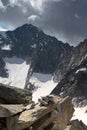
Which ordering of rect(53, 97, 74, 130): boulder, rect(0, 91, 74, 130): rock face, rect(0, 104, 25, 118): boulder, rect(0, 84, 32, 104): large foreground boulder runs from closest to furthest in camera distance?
rect(0, 104, 25, 118): boulder, rect(0, 91, 74, 130): rock face, rect(0, 84, 32, 104): large foreground boulder, rect(53, 97, 74, 130): boulder

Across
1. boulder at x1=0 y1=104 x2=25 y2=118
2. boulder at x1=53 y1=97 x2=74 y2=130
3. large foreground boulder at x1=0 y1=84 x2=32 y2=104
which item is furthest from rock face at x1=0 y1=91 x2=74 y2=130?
boulder at x1=53 y1=97 x2=74 y2=130

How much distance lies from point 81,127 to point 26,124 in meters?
24.3

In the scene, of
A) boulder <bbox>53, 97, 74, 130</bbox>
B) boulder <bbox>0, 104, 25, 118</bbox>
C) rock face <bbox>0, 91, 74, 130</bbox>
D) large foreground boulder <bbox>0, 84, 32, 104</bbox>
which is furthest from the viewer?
boulder <bbox>53, 97, 74, 130</bbox>

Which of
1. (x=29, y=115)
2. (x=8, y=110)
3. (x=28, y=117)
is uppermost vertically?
(x=29, y=115)

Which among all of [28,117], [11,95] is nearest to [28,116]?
[28,117]

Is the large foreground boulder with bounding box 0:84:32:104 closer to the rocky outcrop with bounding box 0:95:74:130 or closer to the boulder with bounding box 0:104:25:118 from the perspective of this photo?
the rocky outcrop with bounding box 0:95:74:130

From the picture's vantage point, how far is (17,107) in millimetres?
32312

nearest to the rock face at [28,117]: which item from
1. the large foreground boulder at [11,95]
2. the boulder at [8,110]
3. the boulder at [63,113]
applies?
the boulder at [8,110]

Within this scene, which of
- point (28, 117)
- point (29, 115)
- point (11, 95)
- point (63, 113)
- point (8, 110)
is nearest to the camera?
point (8, 110)

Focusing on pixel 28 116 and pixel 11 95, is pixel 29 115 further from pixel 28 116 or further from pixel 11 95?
pixel 11 95

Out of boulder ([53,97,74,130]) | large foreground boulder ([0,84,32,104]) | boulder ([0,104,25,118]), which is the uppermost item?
boulder ([53,97,74,130])

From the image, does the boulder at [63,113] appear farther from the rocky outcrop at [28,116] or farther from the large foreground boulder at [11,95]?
the large foreground boulder at [11,95]

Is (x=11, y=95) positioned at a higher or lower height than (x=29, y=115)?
higher

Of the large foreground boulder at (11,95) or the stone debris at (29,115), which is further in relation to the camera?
the large foreground boulder at (11,95)
